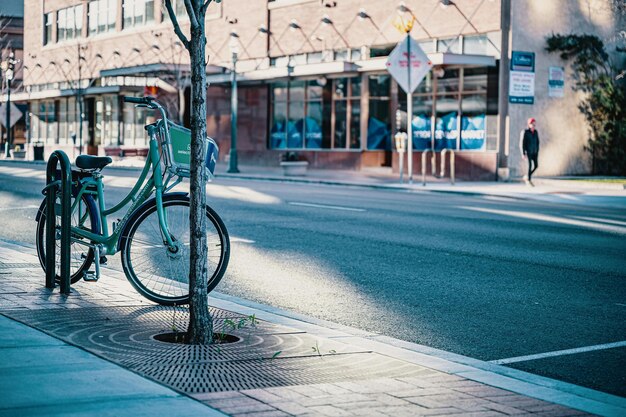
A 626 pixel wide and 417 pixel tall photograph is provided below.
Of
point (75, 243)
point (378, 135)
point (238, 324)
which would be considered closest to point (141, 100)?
point (75, 243)

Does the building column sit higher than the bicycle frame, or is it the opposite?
the building column

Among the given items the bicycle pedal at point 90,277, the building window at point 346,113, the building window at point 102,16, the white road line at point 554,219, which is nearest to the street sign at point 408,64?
the white road line at point 554,219

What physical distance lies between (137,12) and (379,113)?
22.3 m

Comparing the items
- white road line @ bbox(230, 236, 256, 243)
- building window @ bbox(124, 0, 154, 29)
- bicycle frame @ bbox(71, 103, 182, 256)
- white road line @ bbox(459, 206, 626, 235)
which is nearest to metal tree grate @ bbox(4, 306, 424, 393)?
bicycle frame @ bbox(71, 103, 182, 256)

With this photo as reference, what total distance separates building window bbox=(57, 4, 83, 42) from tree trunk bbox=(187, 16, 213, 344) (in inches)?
2246

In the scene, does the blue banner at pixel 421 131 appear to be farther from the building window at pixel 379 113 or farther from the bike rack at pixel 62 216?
the bike rack at pixel 62 216

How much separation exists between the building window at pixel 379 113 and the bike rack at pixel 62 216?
1116 inches

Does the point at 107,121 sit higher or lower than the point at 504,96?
lower

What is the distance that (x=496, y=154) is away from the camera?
102 feet

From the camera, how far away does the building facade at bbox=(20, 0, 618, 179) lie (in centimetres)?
3119

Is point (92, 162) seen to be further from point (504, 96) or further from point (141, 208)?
point (504, 96)

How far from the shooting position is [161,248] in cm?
782

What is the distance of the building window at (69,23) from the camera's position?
61263 mm

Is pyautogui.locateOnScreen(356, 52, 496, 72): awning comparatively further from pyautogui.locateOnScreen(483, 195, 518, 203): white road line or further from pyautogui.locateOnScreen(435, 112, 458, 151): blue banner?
pyautogui.locateOnScreen(483, 195, 518, 203): white road line
